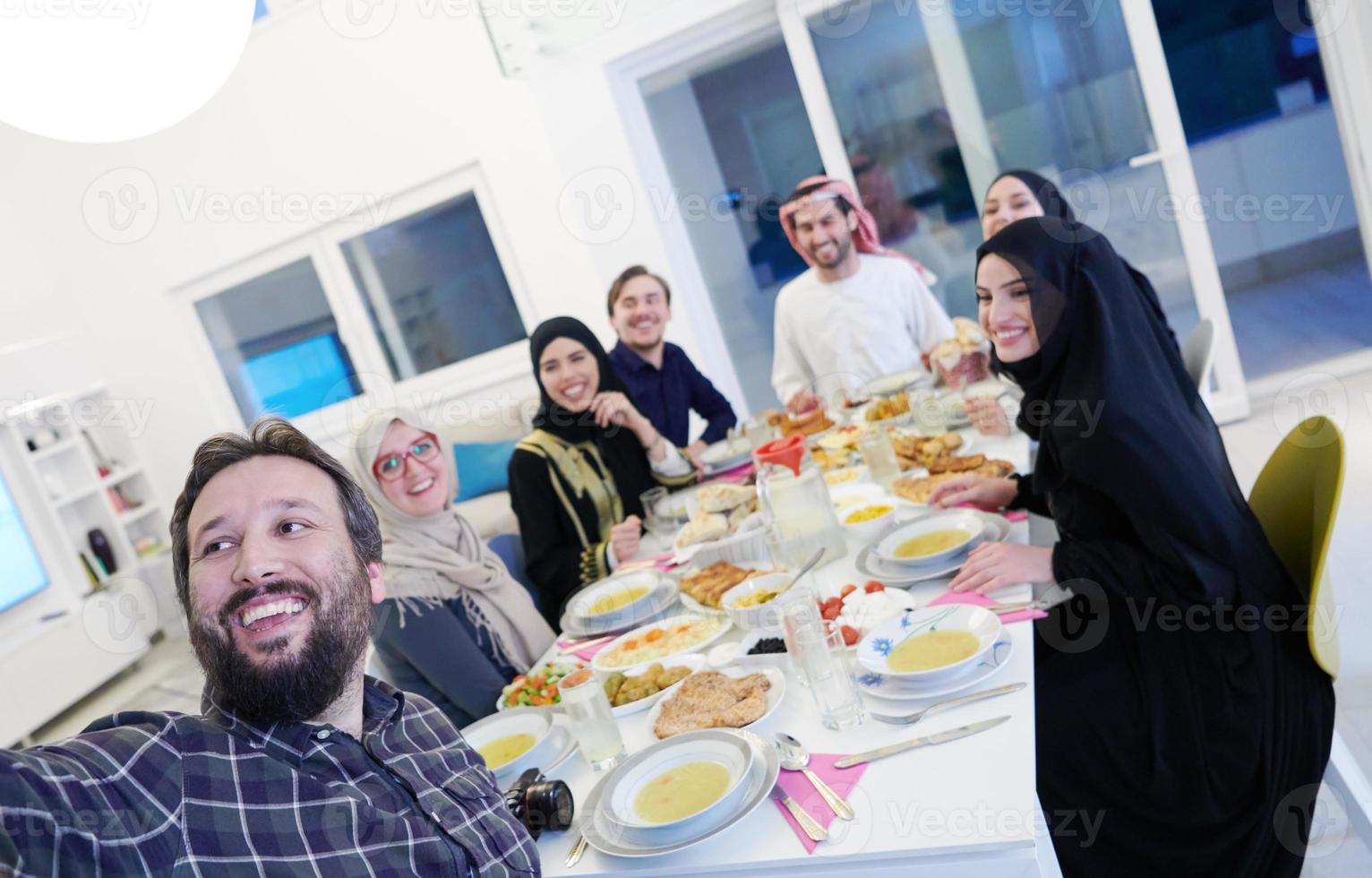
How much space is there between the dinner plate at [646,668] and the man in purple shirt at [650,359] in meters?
2.08

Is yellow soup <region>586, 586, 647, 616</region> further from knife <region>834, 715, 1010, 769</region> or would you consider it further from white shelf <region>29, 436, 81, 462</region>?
white shelf <region>29, 436, 81, 462</region>

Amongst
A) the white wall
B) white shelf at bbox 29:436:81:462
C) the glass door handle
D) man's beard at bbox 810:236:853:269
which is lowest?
the glass door handle

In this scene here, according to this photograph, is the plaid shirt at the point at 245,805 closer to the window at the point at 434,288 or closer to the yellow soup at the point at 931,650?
the yellow soup at the point at 931,650

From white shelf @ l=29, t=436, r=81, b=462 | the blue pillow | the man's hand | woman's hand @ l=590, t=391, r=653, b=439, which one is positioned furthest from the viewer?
white shelf @ l=29, t=436, r=81, b=462

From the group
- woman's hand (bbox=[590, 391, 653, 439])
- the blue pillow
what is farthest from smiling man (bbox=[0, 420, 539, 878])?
the blue pillow

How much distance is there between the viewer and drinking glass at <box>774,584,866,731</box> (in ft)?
4.19

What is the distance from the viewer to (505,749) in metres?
1.49

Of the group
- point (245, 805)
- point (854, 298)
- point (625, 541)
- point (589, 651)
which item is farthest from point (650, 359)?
point (245, 805)

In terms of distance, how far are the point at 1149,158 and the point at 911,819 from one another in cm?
399

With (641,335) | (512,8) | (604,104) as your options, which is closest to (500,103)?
(604,104)

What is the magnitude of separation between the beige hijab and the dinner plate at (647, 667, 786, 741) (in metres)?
0.73

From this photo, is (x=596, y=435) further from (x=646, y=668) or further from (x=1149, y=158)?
(x=1149, y=158)

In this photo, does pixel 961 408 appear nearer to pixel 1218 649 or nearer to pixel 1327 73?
pixel 1218 649

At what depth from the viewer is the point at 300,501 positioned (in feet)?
3.88
